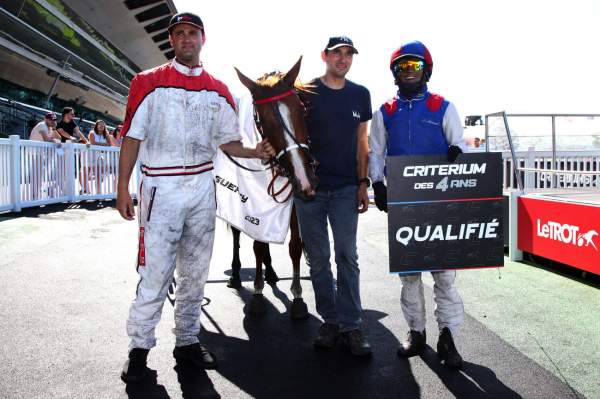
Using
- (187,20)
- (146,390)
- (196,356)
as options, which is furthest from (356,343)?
(187,20)

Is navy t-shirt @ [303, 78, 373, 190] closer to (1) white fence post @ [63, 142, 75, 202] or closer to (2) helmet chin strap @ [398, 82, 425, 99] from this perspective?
(2) helmet chin strap @ [398, 82, 425, 99]

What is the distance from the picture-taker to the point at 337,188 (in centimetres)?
353

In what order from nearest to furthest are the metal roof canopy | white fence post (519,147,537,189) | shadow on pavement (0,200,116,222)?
white fence post (519,147,537,189)
shadow on pavement (0,200,116,222)
the metal roof canopy

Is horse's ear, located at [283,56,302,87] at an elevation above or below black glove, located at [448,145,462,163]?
above

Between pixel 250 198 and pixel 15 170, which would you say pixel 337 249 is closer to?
pixel 250 198

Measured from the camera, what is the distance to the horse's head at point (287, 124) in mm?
3082

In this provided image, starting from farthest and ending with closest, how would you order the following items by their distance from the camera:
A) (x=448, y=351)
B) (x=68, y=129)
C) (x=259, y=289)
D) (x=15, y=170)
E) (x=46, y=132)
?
(x=68, y=129), (x=46, y=132), (x=15, y=170), (x=259, y=289), (x=448, y=351)

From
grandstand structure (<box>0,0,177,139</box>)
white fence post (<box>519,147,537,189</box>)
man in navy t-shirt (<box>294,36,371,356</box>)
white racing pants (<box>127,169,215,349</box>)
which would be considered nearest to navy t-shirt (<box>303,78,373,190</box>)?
man in navy t-shirt (<box>294,36,371,356</box>)

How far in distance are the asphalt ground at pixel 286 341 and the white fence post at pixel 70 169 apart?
615 centimetres

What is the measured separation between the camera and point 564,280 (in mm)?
5395

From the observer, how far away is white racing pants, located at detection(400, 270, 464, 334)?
3.35 meters

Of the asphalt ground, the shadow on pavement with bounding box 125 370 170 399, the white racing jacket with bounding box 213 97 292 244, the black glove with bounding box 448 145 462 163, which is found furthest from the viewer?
the white racing jacket with bounding box 213 97 292 244

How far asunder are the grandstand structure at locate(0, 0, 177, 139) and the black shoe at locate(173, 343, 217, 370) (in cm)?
1771

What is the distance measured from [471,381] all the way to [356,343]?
780mm
